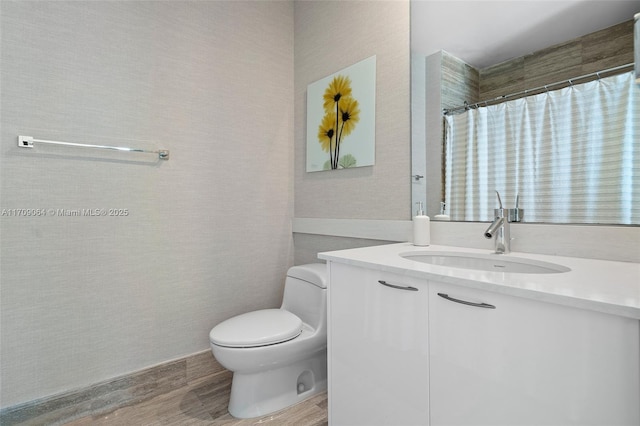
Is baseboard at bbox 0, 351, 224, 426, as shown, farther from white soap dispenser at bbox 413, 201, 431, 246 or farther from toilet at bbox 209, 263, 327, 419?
white soap dispenser at bbox 413, 201, 431, 246

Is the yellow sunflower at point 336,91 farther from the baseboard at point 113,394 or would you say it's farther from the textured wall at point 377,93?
the baseboard at point 113,394

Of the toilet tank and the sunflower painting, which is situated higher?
the sunflower painting

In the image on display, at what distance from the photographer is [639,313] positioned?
57cm

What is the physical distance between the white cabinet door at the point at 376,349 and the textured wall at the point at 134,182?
0.99 m

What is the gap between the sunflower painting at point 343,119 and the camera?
1.78 metres

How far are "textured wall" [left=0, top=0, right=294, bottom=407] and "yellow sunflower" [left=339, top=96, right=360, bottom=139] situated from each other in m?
0.50

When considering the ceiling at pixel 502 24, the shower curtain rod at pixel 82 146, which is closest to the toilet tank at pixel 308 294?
the shower curtain rod at pixel 82 146

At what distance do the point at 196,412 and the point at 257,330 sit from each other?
0.51m

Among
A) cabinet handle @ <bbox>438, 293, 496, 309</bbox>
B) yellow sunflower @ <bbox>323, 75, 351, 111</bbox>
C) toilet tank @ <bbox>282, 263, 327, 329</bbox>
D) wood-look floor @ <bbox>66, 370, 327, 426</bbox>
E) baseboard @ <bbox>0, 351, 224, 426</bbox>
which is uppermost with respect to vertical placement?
yellow sunflower @ <bbox>323, 75, 351, 111</bbox>

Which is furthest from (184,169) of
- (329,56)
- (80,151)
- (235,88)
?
(329,56)

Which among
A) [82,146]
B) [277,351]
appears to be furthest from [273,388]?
[82,146]

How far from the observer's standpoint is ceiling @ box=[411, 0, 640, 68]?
108cm

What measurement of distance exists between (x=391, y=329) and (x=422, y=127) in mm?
992

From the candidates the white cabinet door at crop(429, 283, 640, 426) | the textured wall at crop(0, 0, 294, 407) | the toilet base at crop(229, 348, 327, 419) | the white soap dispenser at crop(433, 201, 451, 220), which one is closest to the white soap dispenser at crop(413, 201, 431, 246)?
the white soap dispenser at crop(433, 201, 451, 220)
